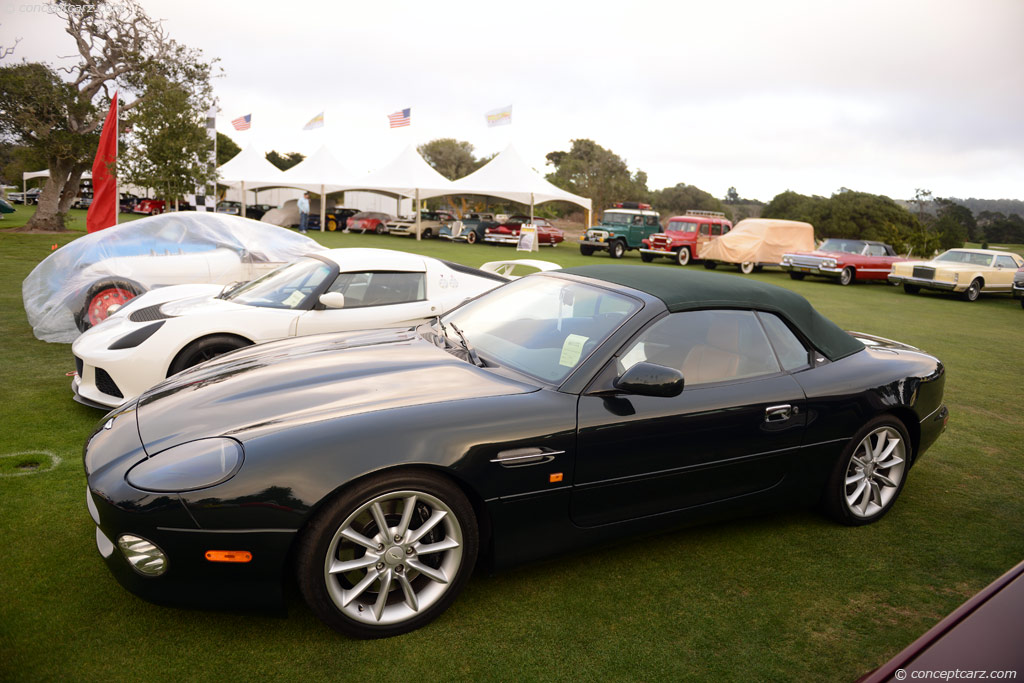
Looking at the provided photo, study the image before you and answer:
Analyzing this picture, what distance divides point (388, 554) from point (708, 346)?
180cm

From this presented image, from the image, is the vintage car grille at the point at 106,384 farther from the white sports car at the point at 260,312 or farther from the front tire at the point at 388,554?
the front tire at the point at 388,554

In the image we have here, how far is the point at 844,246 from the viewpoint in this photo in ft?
73.8

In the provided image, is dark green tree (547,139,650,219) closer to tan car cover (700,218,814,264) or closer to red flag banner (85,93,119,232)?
tan car cover (700,218,814,264)

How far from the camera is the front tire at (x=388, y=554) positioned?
Answer: 2.38m

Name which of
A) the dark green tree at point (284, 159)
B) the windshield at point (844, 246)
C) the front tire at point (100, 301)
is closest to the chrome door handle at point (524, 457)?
the front tire at point (100, 301)

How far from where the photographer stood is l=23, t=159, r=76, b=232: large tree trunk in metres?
23.0

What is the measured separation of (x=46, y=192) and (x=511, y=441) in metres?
26.5

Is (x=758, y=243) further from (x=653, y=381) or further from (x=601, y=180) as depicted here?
(x=601, y=180)

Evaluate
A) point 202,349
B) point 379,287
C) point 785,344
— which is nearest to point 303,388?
point 785,344

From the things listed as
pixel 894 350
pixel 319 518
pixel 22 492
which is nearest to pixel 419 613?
pixel 319 518

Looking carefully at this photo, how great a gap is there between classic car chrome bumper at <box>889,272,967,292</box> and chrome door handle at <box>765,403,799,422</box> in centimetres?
1903

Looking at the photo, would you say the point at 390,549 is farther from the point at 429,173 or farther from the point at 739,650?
the point at 429,173

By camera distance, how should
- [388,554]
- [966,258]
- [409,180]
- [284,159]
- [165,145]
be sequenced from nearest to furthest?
[388,554], [165,145], [966,258], [409,180], [284,159]

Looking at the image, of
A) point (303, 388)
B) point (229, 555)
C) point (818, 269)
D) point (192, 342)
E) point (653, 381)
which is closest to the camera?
point (229, 555)
